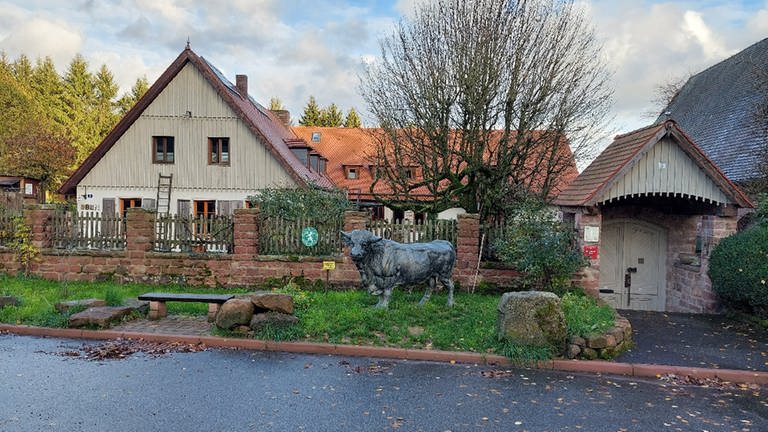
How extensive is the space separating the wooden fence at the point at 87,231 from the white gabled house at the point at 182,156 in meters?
10.0

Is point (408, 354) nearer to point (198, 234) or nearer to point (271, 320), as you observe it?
point (271, 320)

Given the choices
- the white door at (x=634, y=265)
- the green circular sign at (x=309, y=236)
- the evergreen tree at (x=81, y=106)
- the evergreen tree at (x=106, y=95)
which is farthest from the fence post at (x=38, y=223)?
the evergreen tree at (x=106, y=95)

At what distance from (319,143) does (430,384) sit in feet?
94.9

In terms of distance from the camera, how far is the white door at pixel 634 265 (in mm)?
12656

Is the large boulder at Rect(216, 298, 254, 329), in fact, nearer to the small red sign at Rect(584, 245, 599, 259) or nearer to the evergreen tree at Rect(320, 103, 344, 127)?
the small red sign at Rect(584, 245, 599, 259)

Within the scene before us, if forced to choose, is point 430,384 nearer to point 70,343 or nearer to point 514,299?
point 514,299

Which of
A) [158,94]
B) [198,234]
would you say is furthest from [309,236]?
[158,94]

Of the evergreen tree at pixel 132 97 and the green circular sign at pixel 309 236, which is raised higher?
the evergreen tree at pixel 132 97

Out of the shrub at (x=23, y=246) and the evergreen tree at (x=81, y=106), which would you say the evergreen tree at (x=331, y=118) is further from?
the shrub at (x=23, y=246)

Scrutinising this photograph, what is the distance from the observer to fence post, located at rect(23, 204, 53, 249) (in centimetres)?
1273

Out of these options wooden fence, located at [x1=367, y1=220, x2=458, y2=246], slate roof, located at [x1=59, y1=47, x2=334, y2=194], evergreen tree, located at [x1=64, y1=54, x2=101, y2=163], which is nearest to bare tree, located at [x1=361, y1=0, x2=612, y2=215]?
wooden fence, located at [x1=367, y1=220, x2=458, y2=246]

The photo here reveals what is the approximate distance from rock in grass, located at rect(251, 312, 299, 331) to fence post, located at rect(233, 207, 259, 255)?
4.02 metres

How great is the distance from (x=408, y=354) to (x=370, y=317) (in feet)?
4.21

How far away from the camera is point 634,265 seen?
12.8 metres
